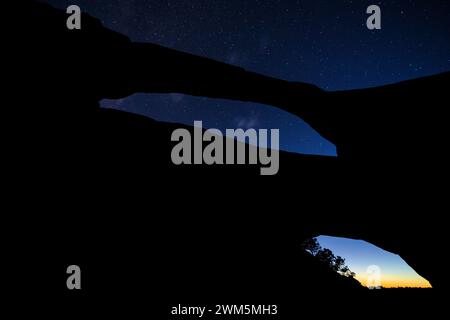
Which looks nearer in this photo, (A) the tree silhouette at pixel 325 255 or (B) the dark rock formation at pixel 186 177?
(B) the dark rock formation at pixel 186 177

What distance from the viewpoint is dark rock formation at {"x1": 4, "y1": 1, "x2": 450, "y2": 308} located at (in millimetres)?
5996

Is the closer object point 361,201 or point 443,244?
point 443,244

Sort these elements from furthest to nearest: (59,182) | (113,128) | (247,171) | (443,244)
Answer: (247,171) < (443,244) < (113,128) < (59,182)

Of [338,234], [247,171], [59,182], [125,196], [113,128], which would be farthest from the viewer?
[338,234]

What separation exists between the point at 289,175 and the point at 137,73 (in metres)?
5.29

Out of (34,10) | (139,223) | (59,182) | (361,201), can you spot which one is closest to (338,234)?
(361,201)

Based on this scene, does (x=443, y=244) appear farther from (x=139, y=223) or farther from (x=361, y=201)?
(x=139, y=223)

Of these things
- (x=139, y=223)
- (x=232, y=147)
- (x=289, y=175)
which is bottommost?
(x=139, y=223)

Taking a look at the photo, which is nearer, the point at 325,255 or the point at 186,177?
the point at 186,177

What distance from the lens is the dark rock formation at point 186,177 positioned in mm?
5996

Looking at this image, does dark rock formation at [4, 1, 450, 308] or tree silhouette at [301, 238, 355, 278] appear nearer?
dark rock formation at [4, 1, 450, 308]

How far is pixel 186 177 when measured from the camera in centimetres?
761

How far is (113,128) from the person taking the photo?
736 cm

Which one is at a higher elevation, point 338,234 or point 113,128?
point 113,128
